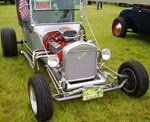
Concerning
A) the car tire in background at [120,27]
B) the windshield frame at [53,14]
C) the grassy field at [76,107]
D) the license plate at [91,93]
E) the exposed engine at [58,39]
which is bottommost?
the grassy field at [76,107]

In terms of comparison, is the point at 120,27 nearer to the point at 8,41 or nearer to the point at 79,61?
the point at 8,41

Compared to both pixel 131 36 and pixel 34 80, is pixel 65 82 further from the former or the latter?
pixel 131 36

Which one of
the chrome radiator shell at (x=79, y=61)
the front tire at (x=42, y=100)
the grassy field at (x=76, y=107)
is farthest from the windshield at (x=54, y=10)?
the front tire at (x=42, y=100)

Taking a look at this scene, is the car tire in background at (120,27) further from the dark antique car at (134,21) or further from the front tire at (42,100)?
the front tire at (42,100)

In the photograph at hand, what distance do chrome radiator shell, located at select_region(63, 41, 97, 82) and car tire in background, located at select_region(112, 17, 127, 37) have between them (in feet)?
15.5

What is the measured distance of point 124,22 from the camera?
7.93 meters

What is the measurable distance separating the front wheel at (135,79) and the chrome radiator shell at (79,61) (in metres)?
0.50

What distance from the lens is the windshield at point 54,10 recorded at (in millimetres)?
4457

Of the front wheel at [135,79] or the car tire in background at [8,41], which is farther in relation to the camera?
the car tire in background at [8,41]

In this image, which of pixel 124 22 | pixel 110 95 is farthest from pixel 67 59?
pixel 124 22

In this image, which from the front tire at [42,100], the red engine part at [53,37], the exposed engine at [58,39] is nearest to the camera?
the front tire at [42,100]

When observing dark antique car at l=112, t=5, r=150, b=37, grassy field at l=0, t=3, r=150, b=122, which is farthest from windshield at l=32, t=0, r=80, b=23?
dark antique car at l=112, t=5, r=150, b=37

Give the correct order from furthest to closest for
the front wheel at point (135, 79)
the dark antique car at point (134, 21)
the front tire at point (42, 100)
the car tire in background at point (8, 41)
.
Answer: the dark antique car at point (134, 21), the car tire in background at point (8, 41), the front wheel at point (135, 79), the front tire at point (42, 100)

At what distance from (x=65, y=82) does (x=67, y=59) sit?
319 mm
